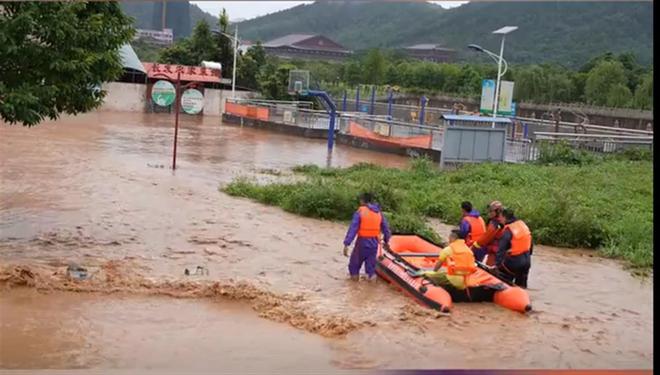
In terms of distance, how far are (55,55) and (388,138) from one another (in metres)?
22.7

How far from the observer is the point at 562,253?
14.6 meters

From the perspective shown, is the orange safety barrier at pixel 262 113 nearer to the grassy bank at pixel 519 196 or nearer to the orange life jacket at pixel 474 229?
the grassy bank at pixel 519 196

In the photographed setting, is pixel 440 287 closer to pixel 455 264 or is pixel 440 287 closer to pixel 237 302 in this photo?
pixel 455 264

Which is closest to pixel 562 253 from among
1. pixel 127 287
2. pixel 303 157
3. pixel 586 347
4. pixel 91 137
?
pixel 586 347

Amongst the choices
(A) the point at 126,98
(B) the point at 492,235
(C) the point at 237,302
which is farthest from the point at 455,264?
(A) the point at 126,98

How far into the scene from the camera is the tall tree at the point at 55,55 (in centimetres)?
972

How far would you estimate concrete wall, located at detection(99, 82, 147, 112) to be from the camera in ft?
161

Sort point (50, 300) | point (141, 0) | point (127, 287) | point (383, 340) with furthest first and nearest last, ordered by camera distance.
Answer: point (127, 287)
point (50, 300)
point (383, 340)
point (141, 0)

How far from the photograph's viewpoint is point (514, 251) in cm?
1077

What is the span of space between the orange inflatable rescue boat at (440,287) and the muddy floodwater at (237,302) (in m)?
0.14

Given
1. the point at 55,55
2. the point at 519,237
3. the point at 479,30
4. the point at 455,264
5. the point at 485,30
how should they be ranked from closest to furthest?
the point at 455,264, the point at 55,55, the point at 519,237, the point at 485,30, the point at 479,30

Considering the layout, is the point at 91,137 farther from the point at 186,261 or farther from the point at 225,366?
the point at 225,366

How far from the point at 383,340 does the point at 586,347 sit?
2348 mm

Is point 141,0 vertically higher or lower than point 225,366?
higher
